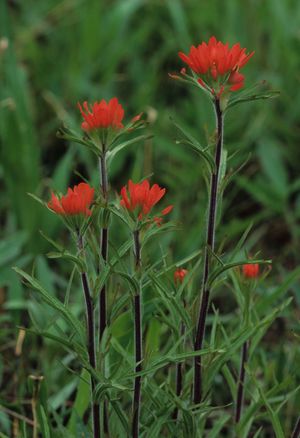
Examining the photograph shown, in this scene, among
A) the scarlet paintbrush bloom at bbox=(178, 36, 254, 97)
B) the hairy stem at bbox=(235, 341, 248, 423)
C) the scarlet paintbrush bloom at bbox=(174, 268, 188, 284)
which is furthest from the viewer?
the hairy stem at bbox=(235, 341, 248, 423)

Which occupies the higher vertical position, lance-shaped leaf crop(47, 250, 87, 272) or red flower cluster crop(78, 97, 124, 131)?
red flower cluster crop(78, 97, 124, 131)

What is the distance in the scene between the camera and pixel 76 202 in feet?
3.14

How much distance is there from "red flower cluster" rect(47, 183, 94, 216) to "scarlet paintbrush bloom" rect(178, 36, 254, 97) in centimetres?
19

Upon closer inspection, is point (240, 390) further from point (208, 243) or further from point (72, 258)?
point (72, 258)

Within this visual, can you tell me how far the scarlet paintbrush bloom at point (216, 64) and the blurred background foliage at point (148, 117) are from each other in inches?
32.0

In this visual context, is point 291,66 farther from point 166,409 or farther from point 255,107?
point 166,409

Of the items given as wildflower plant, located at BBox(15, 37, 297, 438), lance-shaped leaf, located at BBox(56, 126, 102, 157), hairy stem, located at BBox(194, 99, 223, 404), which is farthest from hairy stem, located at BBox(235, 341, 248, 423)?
lance-shaped leaf, located at BBox(56, 126, 102, 157)

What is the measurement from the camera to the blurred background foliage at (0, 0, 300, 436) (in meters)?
2.05

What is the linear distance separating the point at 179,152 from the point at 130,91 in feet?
1.77

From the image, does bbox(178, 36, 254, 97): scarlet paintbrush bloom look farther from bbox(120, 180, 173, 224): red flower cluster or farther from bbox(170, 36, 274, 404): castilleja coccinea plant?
bbox(120, 180, 173, 224): red flower cluster

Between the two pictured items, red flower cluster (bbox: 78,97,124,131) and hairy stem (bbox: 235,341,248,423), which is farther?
hairy stem (bbox: 235,341,248,423)

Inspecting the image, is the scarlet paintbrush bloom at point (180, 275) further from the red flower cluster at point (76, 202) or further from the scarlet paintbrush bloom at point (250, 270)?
the red flower cluster at point (76, 202)

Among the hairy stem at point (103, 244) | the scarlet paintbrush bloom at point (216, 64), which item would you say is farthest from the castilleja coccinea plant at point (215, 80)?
the hairy stem at point (103, 244)

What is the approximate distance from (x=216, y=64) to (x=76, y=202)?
0.24 meters
